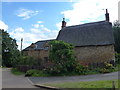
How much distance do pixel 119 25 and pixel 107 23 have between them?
11.0 m

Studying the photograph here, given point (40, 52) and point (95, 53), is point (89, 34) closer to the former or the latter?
point (95, 53)

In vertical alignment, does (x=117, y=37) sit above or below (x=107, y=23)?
below

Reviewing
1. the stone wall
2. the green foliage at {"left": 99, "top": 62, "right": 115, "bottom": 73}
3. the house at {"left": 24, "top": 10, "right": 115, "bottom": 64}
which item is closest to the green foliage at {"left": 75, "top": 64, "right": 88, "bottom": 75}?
the green foliage at {"left": 99, "top": 62, "right": 115, "bottom": 73}

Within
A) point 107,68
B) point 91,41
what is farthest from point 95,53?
point 107,68

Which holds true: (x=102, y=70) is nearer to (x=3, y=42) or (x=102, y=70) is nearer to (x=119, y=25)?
(x=119, y=25)

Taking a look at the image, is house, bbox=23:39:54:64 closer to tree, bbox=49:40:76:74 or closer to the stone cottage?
the stone cottage

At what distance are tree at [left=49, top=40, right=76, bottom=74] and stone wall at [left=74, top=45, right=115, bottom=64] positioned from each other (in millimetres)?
6152

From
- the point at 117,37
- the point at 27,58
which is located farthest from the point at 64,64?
the point at 117,37

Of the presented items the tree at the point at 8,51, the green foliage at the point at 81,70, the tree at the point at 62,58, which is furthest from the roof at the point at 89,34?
the tree at the point at 8,51

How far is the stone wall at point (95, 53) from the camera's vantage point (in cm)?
2370

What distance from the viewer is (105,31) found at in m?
26.1

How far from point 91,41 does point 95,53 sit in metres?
2.23

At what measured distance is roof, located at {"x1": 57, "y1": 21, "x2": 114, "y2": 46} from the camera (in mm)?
24987

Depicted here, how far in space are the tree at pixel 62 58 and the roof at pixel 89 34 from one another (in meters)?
7.05
